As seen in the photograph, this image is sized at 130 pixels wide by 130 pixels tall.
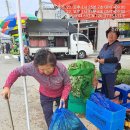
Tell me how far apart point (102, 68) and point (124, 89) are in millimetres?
923

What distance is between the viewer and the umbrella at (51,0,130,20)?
468 cm

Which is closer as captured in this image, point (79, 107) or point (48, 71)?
point (48, 71)

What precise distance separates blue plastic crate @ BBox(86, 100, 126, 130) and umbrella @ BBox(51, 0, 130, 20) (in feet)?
6.12

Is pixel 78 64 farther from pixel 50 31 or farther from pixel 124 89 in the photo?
pixel 50 31

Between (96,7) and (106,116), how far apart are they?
2.62 m

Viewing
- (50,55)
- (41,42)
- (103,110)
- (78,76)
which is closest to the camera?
(50,55)

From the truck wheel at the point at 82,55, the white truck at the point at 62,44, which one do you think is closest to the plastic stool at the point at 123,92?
the white truck at the point at 62,44

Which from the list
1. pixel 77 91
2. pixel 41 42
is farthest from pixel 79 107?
pixel 41 42

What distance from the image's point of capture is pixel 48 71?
2873 millimetres

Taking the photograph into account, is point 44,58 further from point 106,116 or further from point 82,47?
point 82,47

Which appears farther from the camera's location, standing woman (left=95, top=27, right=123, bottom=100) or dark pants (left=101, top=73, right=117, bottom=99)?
dark pants (left=101, top=73, right=117, bottom=99)

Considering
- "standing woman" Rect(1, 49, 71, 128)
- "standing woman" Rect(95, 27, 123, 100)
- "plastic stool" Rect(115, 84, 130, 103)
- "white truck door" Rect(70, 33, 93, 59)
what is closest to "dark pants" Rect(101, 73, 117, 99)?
"standing woman" Rect(95, 27, 123, 100)

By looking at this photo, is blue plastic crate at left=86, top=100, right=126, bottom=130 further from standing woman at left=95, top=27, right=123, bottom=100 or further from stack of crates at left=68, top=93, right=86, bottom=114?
standing woman at left=95, top=27, right=123, bottom=100

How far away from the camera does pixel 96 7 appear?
541 centimetres
